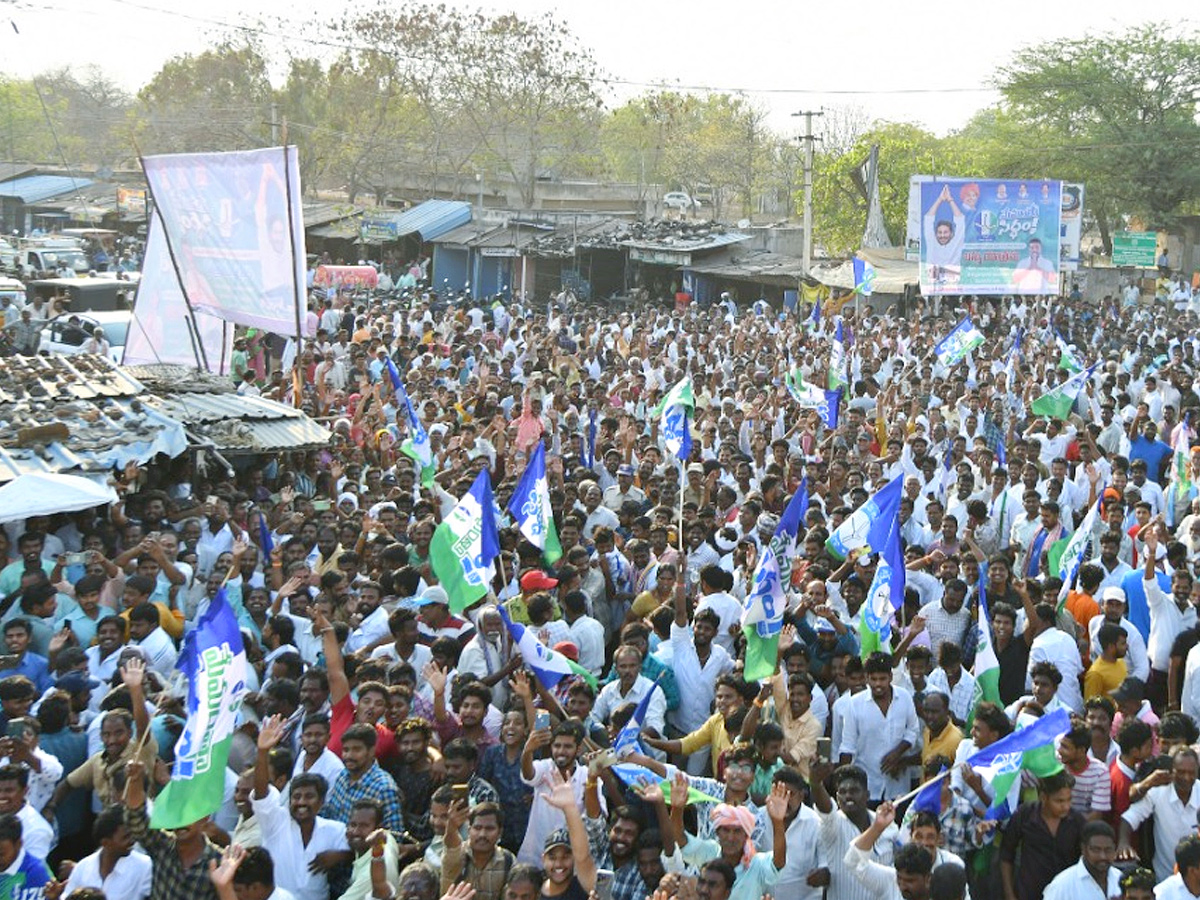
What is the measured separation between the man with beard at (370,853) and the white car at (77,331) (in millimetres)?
13691

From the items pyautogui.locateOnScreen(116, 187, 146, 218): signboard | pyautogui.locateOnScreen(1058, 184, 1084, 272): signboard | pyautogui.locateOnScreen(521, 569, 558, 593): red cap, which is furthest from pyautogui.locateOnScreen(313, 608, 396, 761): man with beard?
pyautogui.locateOnScreen(116, 187, 146, 218): signboard

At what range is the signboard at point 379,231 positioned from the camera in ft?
123

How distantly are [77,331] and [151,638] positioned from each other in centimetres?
1236

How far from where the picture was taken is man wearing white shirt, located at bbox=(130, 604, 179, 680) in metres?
7.54

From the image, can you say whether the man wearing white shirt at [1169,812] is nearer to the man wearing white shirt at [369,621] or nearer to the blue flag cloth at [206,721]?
the blue flag cloth at [206,721]

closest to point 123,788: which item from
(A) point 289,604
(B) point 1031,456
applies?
(A) point 289,604

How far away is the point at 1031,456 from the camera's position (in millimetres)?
12125

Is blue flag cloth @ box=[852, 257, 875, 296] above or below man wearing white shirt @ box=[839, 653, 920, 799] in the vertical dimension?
above

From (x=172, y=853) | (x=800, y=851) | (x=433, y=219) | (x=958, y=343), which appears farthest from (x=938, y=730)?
(x=433, y=219)

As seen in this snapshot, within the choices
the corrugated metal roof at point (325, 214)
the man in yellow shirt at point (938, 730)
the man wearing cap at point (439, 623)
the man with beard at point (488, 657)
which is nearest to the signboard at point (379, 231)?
the corrugated metal roof at point (325, 214)

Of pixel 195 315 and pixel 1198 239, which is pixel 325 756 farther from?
pixel 1198 239

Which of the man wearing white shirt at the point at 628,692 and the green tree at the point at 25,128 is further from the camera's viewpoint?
the green tree at the point at 25,128

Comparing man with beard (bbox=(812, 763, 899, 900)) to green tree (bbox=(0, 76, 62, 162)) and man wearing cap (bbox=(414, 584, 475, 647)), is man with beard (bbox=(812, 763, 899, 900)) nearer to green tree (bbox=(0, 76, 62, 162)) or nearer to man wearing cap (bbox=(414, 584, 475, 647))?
man wearing cap (bbox=(414, 584, 475, 647))

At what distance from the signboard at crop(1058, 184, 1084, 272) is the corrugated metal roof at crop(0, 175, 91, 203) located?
31908mm
